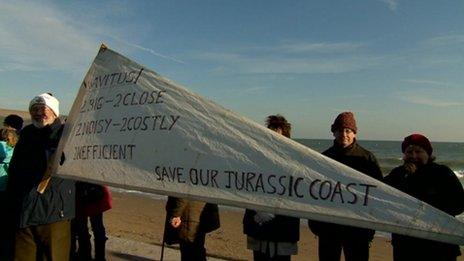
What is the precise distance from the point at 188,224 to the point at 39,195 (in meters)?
1.40

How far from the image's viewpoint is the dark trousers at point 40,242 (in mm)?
3439

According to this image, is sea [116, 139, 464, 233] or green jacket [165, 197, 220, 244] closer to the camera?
green jacket [165, 197, 220, 244]

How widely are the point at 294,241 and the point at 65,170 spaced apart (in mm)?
1979

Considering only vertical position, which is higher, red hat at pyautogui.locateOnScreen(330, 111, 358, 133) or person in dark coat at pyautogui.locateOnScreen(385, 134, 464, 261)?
red hat at pyautogui.locateOnScreen(330, 111, 358, 133)

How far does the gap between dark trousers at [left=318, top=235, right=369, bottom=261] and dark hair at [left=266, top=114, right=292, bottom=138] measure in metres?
0.96

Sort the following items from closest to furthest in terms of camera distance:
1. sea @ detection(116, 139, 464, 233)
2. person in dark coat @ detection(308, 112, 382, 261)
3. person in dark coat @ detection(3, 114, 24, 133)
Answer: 1. person in dark coat @ detection(308, 112, 382, 261)
2. person in dark coat @ detection(3, 114, 24, 133)
3. sea @ detection(116, 139, 464, 233)

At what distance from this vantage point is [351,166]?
12.5 ft

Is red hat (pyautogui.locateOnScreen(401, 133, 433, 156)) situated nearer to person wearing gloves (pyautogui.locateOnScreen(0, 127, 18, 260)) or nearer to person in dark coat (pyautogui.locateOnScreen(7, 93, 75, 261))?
person in dark coat (pyautogui.locateOnScreen(7, 93, 75, 261))

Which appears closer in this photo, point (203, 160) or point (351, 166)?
point (203, 160)

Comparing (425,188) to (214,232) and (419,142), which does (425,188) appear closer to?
(419,142)

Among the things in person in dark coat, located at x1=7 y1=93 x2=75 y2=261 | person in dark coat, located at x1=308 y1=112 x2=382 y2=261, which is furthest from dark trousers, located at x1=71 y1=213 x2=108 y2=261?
person in dark coat, located at x1=308 y1=112 x2=382 y2=261

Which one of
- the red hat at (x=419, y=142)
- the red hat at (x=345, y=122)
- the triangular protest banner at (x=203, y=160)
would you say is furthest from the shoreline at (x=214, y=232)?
the triangular protest banner at (x=203, y=160)

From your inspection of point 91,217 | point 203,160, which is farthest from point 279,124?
point 91,217

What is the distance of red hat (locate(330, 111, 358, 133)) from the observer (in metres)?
3.84
